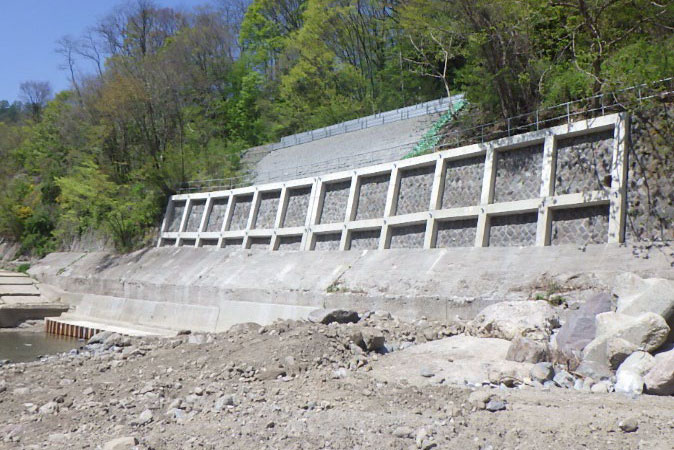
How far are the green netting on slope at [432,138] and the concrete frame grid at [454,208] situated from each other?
2.96 m

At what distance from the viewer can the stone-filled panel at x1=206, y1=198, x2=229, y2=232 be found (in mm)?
29781

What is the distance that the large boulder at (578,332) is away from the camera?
9.41 meters

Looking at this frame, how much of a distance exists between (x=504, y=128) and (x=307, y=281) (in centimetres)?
871

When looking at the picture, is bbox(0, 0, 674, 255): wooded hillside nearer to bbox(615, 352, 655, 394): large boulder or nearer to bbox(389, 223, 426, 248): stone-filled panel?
bbox(389, 223, 426, 248): stone-filled panel

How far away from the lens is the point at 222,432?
7.18 metres

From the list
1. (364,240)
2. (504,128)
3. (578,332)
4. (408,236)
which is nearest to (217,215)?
(364,240)

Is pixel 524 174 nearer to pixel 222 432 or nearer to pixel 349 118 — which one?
pixel 222 432

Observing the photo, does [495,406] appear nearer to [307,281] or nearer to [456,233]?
[456,233]

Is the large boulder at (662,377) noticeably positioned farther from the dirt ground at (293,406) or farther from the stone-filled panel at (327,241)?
the stone-filled panel at (327,241)

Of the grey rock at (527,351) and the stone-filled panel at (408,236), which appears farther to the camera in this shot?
the stone-filled panel at (408,236)

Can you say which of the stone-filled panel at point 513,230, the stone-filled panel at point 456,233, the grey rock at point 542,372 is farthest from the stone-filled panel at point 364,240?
the grey rock at point 542,372

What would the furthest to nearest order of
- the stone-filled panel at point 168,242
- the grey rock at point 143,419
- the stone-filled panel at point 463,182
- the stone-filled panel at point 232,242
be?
the stone-filled panel at point 168,242 → the stone-filled panel at point 232,242 → the stone-filled panel at point 463,182 → the grey rock at point 143,419

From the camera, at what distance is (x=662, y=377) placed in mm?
7359

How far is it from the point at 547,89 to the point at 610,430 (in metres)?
16.2
